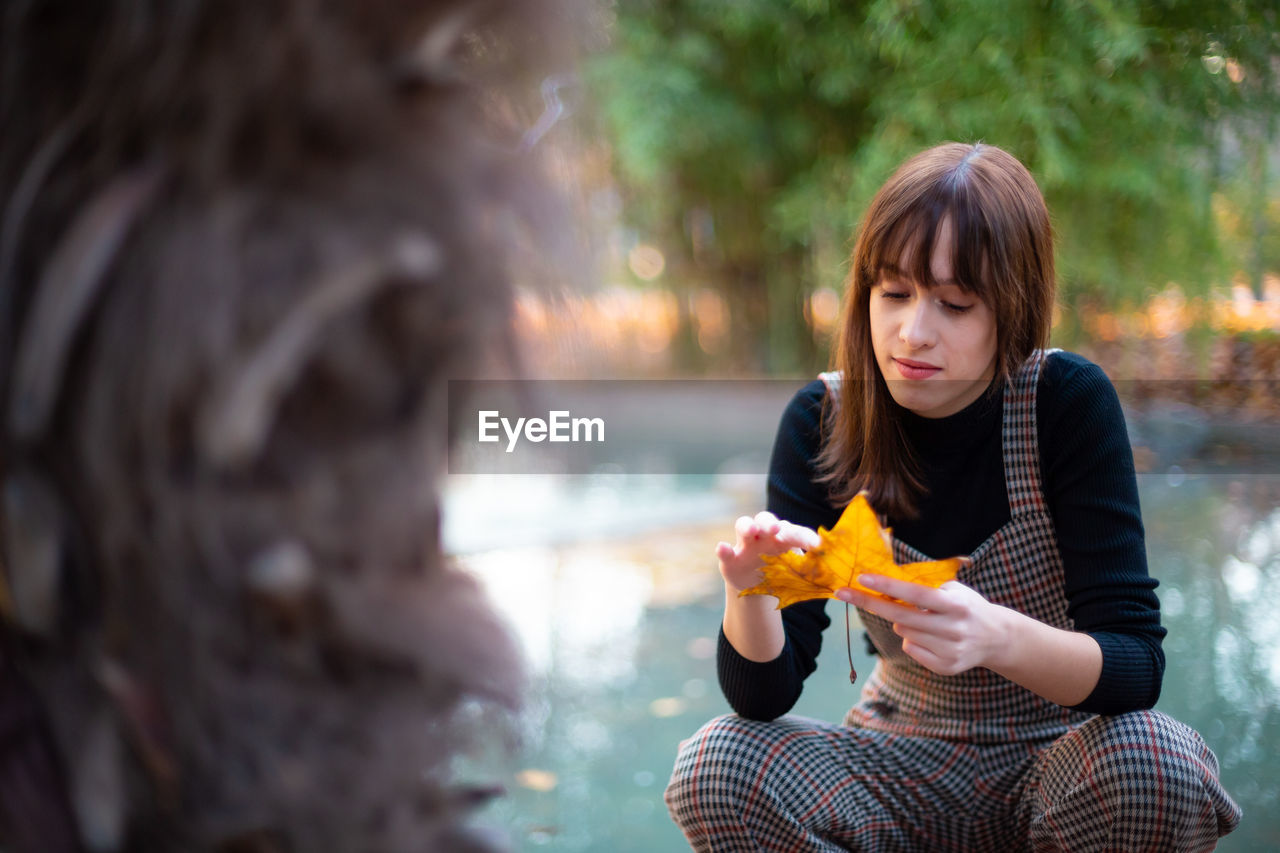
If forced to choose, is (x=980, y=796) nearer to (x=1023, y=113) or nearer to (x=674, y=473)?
(x=1023, y=113)

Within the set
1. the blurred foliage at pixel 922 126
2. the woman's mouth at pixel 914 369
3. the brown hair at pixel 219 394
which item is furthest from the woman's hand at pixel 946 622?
the blurred foliage at pixel 922 126

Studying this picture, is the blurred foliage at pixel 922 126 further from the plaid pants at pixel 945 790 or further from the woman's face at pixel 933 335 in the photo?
the plaid pants at pixel 945 790

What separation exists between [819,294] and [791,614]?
5.33 m

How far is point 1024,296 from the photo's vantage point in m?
1.17

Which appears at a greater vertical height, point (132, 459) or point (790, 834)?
point (132, 459)

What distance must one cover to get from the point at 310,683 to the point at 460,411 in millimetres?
172

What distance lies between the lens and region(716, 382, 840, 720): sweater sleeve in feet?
3.81

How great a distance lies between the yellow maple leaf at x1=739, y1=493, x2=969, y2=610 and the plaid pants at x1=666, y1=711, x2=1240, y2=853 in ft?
0.95

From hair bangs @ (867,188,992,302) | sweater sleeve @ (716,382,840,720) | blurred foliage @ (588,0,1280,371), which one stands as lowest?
sweater sleeve @ (716,382,840,720)

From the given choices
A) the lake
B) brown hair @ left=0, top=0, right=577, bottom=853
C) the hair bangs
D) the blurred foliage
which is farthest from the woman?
the blurred foliage

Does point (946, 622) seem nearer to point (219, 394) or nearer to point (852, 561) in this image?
point (852, 561)

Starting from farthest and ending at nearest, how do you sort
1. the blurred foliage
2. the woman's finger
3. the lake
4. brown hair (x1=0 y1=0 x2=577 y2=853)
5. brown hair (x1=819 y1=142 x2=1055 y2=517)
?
the blurred foliage
the lake
brown hair (x1=819 y1=142 x2=1055 y2=517)
the woman's finger
brown hair (x1=0 y1=0 x2=577 y2=853)

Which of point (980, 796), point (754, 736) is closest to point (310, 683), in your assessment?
point (754, 736)

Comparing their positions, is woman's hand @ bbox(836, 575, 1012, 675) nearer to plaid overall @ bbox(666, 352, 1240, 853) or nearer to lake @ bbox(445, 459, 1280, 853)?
plaid overall @ bbox(666, 352, 1240, 853)
